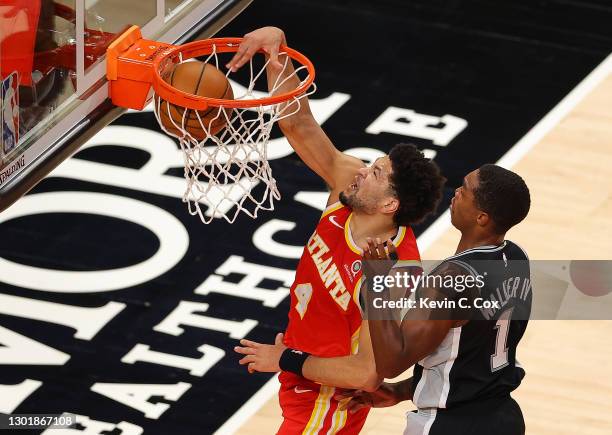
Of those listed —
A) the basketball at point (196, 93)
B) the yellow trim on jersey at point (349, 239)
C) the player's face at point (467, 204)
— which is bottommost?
the yellow trim on jersey at point (349, 239)

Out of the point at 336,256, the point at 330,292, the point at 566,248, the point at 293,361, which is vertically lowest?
the point at 566,248

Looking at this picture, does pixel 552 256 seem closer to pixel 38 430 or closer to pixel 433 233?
pixel 433 233

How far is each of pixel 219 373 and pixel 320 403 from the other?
155 cm

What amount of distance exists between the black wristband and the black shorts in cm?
58

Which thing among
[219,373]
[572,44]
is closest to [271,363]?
[219,373]

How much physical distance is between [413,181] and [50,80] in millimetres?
1529

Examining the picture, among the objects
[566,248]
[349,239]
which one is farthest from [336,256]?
[566,248]

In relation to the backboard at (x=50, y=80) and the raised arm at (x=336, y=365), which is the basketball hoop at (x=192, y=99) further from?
the raised arm at (x=336, y=365)

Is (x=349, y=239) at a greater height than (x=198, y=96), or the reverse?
(x=198, y=96)

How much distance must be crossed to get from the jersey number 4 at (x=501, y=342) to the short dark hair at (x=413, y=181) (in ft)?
2.00

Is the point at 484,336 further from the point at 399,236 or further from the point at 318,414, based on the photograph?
the point at 318,414

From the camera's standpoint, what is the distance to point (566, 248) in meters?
8.82

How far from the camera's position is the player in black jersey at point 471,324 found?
5637 mm

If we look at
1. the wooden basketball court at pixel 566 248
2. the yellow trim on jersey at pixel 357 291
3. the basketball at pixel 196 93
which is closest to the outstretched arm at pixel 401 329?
the yellow trim on jersey at pixel 357 291
